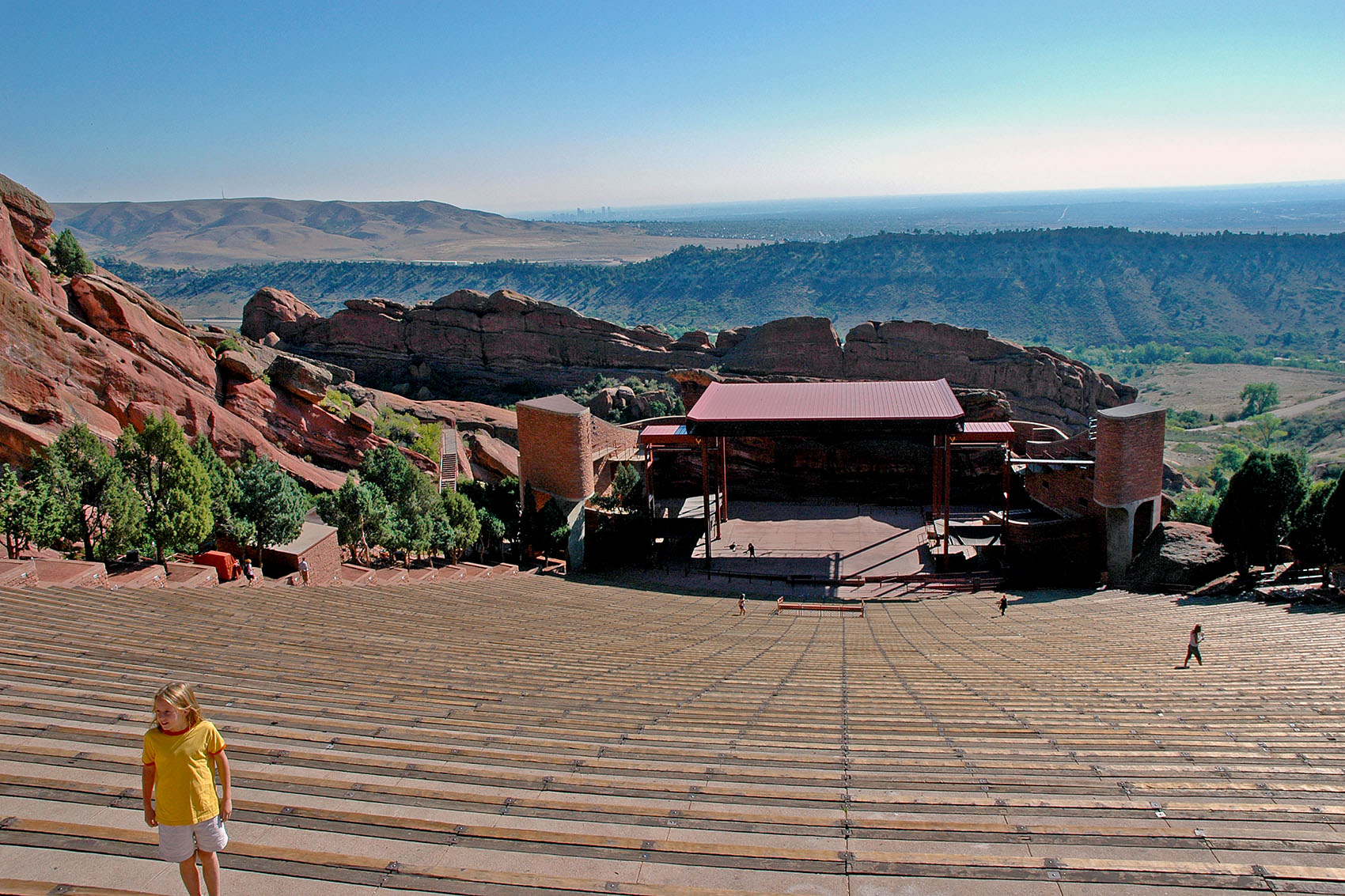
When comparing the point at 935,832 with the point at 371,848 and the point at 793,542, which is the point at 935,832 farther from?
the point at 793,542

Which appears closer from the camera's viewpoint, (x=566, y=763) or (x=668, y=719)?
(x=566, y=763)

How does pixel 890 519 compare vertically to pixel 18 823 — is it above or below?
below

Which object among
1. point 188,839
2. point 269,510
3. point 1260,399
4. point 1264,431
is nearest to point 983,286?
point 1260,399

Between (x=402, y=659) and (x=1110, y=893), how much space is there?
7830 millimetres

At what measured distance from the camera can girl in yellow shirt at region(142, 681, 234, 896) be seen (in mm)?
4324

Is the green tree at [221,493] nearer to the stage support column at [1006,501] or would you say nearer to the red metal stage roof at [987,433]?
the red metal stage roof at [987,433]

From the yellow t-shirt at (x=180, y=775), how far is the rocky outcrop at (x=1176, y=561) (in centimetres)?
2201

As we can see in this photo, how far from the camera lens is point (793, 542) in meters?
28.1

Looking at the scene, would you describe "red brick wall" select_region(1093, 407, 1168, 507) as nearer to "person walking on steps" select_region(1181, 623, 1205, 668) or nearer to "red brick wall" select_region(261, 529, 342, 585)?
"person walking on steps" select_region(1181, 623, 1205, 668)

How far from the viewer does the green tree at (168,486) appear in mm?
15875

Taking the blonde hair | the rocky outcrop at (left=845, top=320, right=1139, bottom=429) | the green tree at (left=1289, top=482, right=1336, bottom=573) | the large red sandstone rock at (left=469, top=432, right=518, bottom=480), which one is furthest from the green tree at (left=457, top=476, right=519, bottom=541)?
the rocky outcrop at (left=845, top=320, right=1139, bottom=429)

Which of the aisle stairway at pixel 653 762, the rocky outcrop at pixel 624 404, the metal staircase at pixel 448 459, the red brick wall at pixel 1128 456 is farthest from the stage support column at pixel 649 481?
the aisle stairway at pixel 653 762

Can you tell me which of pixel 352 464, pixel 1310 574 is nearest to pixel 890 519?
pixel 1310 574

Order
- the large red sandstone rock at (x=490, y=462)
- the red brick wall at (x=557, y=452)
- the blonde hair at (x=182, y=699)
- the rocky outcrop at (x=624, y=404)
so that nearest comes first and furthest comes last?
the blonde hair at (x=182, y=699)
the red brick wall at (x=557, y=452)
the large red sandstone rock at (x=490, y=462)
the rocky outcrop at (x=624, y=404)
